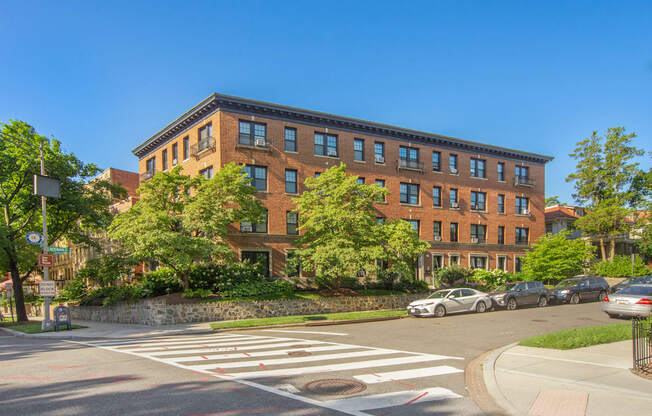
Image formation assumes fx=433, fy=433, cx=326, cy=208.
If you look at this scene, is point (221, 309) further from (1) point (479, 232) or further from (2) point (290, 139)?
(1) point (479, 232)

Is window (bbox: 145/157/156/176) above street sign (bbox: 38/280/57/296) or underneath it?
above

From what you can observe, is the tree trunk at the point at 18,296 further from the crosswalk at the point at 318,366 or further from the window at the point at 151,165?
the crosswalk at the point at 318,366

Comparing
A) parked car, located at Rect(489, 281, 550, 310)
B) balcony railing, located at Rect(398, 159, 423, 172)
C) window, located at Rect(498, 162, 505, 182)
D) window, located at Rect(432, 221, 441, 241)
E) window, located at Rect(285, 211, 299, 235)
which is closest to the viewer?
parked car, located at Rect(489, 281, 550, 310)

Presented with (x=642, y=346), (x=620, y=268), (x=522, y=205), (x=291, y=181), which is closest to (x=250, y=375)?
(x=642, y=346)

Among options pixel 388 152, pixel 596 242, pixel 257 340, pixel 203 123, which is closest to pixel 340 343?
pixel 257 340

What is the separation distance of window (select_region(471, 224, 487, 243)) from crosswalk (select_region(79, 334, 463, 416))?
29177 millimetres

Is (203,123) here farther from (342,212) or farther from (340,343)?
(340,343)

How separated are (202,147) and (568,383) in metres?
26.3

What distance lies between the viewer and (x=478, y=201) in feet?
133

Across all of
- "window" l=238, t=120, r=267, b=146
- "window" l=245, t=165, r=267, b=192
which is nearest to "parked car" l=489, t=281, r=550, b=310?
Answer: "window" l=245, t=165, r=267, b=192

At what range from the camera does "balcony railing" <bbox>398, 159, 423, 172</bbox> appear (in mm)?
35500

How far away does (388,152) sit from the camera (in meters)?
35.3

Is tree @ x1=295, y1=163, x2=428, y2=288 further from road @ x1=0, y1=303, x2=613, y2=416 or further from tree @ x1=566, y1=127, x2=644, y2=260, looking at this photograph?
tree @ x1=566, y1=127, x2=644, y2=260

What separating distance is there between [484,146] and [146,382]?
124 feet
